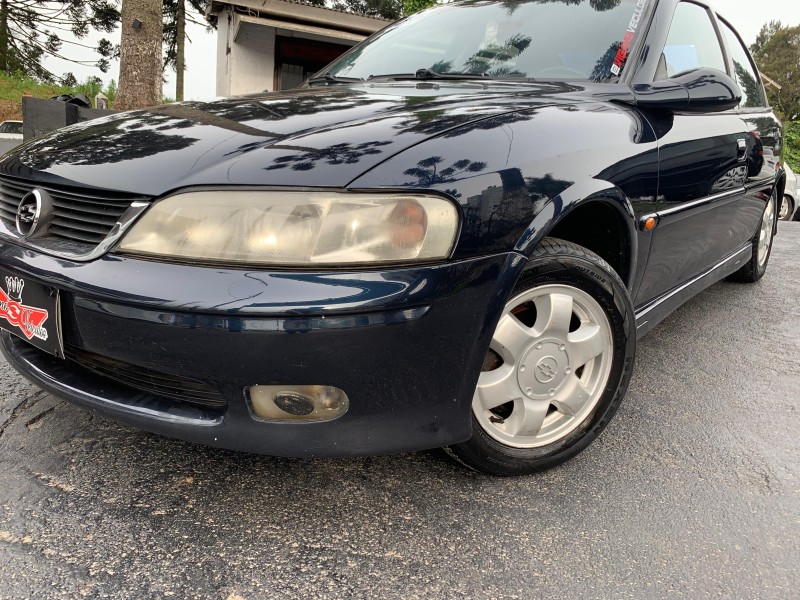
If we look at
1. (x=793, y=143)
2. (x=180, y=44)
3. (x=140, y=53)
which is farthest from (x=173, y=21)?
(x=793, y=143)

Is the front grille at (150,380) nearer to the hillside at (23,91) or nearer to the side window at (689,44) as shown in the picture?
the side window at (689,44)

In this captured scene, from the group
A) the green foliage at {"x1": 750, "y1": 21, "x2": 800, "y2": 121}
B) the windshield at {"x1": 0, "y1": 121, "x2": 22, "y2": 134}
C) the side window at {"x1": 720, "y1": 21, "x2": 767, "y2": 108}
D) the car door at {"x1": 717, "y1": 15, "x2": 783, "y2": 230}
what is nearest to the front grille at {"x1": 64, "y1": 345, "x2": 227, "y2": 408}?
the car door at {"x1": 717, "y1": 15, "x2": 783, "y2": 230}

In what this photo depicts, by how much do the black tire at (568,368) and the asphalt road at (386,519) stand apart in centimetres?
9

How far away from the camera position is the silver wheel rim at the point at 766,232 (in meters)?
3.85

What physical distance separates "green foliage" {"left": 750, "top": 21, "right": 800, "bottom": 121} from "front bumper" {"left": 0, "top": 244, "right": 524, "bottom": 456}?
169ft

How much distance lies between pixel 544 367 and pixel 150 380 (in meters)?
1.02

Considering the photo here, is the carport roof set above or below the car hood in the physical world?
above

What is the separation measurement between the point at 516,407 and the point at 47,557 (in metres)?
1.19

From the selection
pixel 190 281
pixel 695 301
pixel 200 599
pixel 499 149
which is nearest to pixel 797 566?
pixel 499 149

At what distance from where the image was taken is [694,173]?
225 centimetres

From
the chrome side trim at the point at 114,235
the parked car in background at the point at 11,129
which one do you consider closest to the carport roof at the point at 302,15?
the parked car in background at the point at 11,129

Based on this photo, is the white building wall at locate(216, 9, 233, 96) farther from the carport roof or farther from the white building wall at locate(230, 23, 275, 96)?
the carport roof

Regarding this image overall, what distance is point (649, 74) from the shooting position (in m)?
2.19

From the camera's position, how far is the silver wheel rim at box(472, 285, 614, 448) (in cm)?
163
